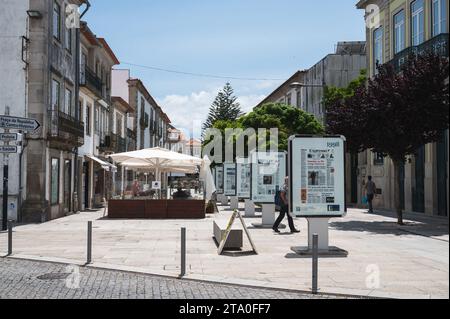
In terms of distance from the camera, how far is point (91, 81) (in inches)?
1175

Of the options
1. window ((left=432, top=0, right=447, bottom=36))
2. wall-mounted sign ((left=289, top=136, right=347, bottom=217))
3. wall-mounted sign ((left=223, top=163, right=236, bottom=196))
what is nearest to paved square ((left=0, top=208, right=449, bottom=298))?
wall-mounted sign ((left=289, top=136, right=347, bottom=217))

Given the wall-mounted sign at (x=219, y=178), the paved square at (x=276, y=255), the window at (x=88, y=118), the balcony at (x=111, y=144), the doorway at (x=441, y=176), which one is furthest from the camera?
the wall-mounted sign at (x=219, y=178)

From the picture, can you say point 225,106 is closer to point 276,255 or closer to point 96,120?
point 96,120

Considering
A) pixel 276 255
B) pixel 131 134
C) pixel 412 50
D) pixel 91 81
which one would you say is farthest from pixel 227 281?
pixel 131 134

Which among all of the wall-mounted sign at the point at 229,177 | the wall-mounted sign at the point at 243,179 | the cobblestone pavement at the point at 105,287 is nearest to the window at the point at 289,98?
the wall-mounted sign at the point at 229,177

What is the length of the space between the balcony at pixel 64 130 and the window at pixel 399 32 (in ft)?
49.7

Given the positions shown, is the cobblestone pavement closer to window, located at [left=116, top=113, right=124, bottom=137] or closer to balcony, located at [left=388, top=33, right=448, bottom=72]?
balcony, located at [left=388, top=33, right=448, bottom=72]

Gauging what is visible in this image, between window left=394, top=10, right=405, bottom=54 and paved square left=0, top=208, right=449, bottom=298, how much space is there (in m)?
10.8

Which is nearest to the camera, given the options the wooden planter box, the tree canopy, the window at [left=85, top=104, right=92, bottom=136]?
the tree canopy

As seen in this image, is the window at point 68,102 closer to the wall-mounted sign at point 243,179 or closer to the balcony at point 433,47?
the wall-mounted sign at point 243,179

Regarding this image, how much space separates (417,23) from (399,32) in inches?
82.1

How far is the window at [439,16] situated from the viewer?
2267 cm

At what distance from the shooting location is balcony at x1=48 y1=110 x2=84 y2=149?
21656 millimetres
